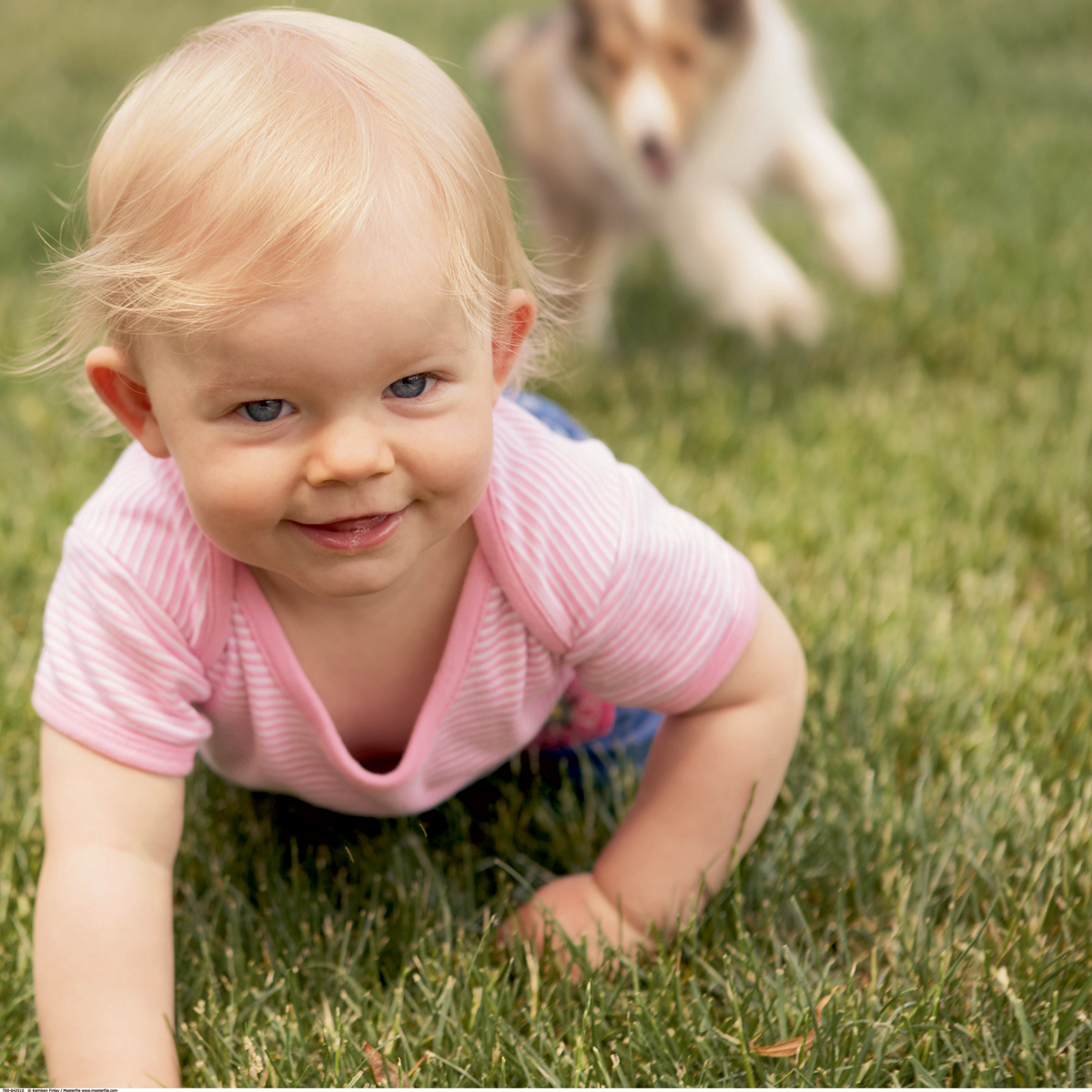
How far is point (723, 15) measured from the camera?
10.5 ft

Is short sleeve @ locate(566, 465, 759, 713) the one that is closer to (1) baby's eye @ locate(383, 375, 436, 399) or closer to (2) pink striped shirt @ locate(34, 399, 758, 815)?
(2) pink striped shirt @ locate(34, 399, 758, 815)

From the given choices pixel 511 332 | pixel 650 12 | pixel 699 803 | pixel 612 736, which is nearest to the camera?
pixel 511 332

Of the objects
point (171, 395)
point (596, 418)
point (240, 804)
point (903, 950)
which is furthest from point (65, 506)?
point (903, 950)

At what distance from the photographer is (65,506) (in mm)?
2385

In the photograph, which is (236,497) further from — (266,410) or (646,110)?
(646,110)

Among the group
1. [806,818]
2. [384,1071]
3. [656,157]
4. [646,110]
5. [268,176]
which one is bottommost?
[384,1071]

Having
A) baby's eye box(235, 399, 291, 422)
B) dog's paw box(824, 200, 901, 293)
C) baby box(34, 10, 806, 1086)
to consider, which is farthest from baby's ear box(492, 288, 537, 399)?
dog's paw box(824, 200, 901, 293)

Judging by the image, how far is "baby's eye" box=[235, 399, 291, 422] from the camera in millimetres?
1113

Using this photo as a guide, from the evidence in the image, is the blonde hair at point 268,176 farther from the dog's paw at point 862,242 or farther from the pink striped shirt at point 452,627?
the dog's paw at point 862,242

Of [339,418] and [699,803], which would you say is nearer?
[339,418]

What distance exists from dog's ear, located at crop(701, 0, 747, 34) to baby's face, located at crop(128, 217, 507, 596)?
2.30m

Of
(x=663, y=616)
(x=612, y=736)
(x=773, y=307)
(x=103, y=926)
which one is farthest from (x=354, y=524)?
(x=773, y=307)

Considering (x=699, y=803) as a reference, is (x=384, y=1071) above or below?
below

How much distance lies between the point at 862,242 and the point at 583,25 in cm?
88
